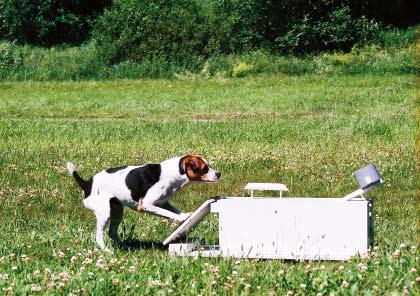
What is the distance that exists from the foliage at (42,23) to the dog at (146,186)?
4122cm

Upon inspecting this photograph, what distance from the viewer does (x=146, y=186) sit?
761 centimetres

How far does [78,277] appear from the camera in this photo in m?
5.88

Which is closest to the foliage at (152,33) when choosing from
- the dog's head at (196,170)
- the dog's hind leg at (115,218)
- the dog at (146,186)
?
the dog's hind leg at (115,218)

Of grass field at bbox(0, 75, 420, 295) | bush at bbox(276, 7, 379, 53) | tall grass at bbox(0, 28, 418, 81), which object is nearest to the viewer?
grass field at bbox(0, 75, 420, 295)

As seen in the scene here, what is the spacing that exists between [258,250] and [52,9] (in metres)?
44.8

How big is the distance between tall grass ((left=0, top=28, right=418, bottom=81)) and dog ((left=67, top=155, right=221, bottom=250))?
2423 centimetres

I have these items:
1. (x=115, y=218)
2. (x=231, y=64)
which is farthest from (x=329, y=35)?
(x=115, y=218)

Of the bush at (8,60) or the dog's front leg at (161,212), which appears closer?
the dog's front leg at (161,212)

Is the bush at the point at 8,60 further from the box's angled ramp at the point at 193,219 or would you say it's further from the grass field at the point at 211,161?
the box's angled ramp at the point at 193,219

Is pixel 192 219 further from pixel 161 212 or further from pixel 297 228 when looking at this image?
pixel 297 228

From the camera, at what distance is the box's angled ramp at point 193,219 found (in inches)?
283

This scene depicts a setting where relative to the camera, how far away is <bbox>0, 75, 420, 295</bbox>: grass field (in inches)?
230

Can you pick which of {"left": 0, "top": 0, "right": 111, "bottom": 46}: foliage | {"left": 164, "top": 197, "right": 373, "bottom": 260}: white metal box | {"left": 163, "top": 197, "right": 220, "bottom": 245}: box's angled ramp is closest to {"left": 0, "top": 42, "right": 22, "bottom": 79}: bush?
{"left": 0, "top": 0, "right": 111, "bottom": 46}: foliage

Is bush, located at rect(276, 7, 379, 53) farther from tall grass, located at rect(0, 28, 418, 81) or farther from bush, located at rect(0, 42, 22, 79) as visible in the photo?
bush, located at rect(0, 42, 22, 79)
